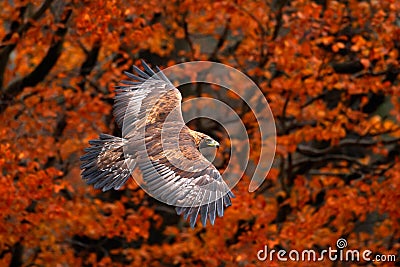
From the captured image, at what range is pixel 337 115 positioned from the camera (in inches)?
479

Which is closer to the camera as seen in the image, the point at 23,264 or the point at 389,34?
the point at 389,34

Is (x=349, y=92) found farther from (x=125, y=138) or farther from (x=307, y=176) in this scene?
(x=125, y=138)

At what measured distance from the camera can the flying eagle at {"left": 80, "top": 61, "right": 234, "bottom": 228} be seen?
568cm

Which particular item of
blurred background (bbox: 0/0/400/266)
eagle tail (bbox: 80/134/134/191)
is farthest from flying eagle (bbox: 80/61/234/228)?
blurred background (bbox: 0/0/400/266)

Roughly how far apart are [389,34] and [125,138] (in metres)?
6.64

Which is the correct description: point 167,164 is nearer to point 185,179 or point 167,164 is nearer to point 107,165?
point 185,179

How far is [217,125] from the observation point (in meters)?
12.1

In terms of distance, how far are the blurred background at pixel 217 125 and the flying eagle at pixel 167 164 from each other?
5.17 m

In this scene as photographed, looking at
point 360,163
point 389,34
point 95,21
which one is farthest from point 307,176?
point 95,21

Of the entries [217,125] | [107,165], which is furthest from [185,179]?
[217,125]

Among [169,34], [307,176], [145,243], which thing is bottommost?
[145,243]

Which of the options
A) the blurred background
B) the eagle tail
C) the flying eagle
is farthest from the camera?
the blurred background

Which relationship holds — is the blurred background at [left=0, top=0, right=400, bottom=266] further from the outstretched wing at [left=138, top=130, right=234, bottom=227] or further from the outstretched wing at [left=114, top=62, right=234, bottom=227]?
the outstretched wing at [left=138, top=130, right=234, bottom=227]

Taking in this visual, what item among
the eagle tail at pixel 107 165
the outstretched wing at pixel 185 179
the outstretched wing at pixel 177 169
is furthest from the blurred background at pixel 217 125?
the outstretched wing at pixel 185 179
